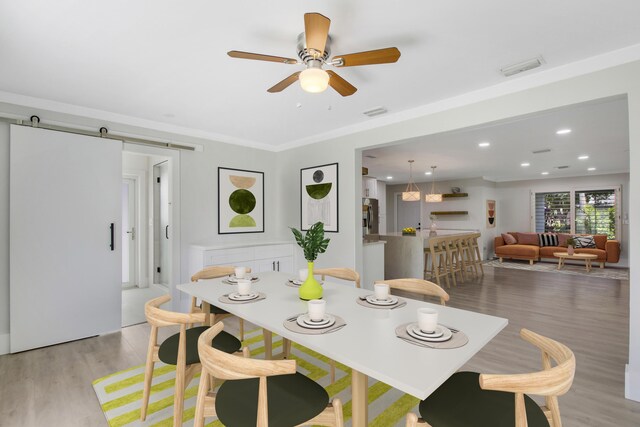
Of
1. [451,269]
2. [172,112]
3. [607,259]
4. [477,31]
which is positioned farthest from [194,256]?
[607,259]

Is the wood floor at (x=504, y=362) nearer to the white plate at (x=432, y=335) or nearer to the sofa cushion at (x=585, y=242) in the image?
the white plate at (x=432, y=335)

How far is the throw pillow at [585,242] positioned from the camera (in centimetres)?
796

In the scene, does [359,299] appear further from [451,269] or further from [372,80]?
[451,269]

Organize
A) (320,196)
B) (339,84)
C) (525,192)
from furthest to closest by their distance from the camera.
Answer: (525,192)
(320,196)
(339,84)

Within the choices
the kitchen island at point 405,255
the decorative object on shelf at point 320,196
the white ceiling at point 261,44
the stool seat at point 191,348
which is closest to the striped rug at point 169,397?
the stool seat at point 191,348

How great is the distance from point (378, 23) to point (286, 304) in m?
1.74

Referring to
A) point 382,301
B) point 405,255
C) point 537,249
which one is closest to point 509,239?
point 537,249

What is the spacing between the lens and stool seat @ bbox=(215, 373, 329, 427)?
4.03 ft

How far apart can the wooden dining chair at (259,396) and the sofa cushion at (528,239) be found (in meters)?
9.52

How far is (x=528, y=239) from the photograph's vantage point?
897 cm

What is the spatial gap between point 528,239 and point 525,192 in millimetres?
1546

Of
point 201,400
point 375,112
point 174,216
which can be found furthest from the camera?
point 174,216

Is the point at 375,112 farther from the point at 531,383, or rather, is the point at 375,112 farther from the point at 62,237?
the point at 62,237

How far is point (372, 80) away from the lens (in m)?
2.67
